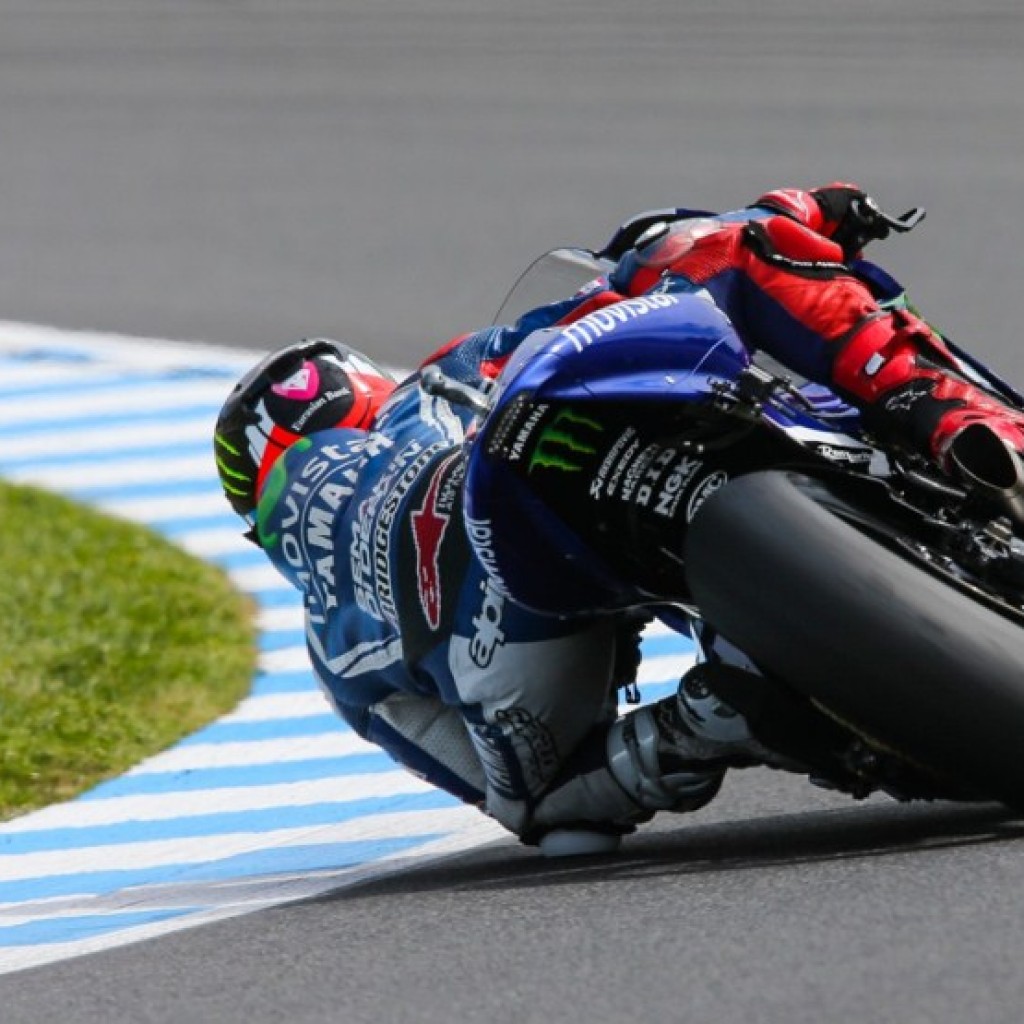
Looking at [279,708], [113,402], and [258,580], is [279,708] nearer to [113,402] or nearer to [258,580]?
[258,580]

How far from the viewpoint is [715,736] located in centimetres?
394

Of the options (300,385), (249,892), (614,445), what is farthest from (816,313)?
(249,892)

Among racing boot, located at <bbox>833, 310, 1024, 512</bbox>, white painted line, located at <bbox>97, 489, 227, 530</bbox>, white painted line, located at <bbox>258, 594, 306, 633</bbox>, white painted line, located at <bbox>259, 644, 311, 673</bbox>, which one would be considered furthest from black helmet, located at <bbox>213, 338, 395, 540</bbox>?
white painted line, located at <bbox>97, 489, 227, 530</bbox>

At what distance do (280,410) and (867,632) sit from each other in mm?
1625

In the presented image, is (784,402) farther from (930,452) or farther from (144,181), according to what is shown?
(144,181)

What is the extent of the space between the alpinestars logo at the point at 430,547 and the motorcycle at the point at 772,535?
8.1 inches

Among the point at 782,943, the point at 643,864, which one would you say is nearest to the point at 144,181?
the point at 643,864

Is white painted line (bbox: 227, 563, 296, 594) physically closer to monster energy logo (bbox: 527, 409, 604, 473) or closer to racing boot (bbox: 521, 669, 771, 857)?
racing boot (bbox: 521, 669, 771, 857)

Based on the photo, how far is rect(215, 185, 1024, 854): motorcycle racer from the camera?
12.9ft

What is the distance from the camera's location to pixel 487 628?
419cm

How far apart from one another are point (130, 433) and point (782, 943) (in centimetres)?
615

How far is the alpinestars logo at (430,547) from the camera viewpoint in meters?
4.25

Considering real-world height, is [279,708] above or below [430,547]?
below

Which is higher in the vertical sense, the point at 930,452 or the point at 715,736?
the point at 930,452
